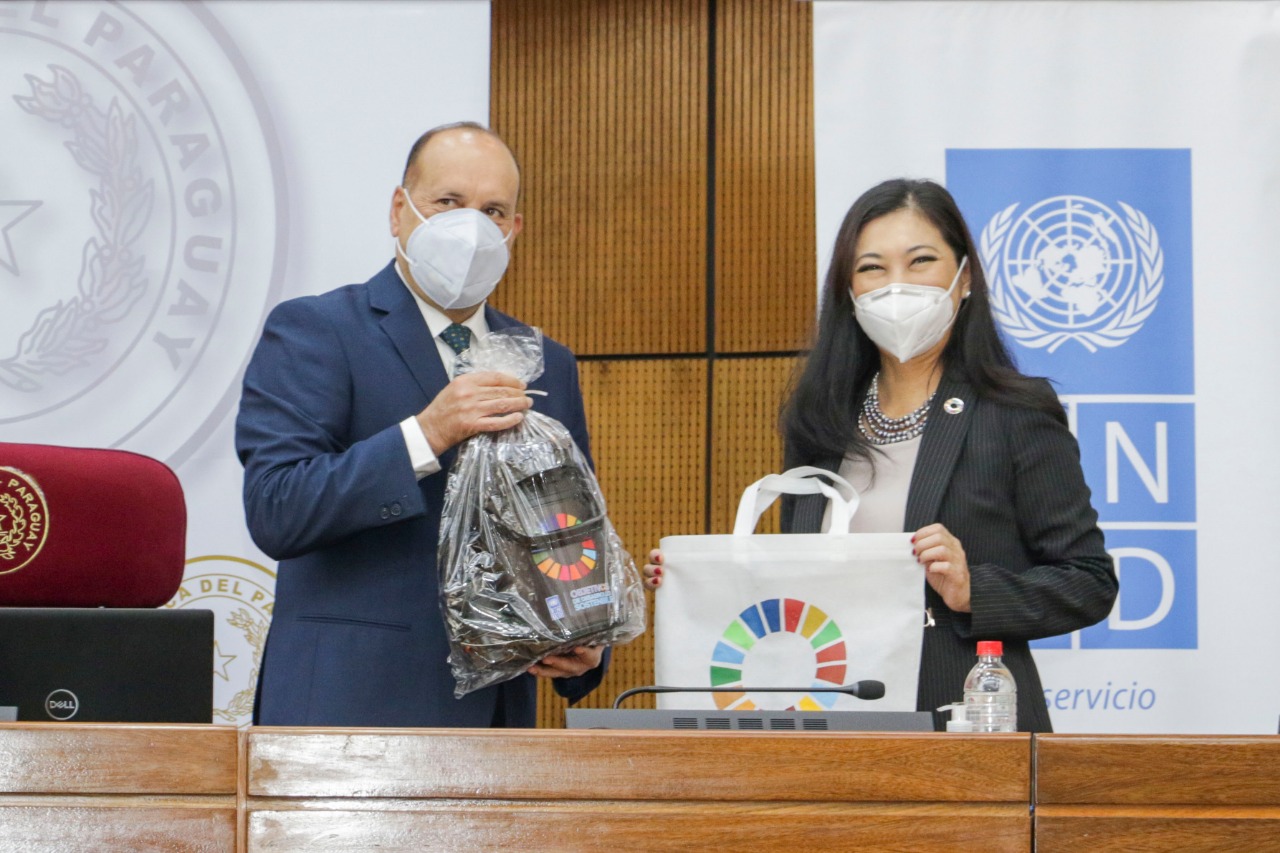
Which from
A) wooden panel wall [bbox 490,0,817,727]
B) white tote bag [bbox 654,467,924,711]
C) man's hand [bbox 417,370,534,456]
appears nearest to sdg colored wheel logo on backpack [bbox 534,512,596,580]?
man's hand [bbox 417,370,534,456]

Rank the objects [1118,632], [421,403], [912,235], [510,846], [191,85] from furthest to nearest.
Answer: [191,85] < [1118,632] < [912,235] < [421,403] < [510,846]

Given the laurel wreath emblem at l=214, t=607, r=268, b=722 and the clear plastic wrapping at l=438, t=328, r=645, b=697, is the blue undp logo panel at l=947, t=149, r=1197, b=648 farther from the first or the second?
the laurel wreath emblem at l=214, t=607, r=268, b=722

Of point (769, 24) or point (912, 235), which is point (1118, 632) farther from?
point (769, 24)

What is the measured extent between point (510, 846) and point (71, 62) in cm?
262

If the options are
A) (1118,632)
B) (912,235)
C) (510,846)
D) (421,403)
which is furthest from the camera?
(1118,632)

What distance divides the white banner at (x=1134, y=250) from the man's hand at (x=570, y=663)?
1.45 m

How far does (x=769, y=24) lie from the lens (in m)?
3.32

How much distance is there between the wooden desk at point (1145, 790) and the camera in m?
1.19

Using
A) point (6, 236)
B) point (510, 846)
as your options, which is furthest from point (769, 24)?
point (510, 846)

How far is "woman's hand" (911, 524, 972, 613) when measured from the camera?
1936mm

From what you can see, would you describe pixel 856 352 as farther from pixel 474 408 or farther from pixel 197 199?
pixel 197 199

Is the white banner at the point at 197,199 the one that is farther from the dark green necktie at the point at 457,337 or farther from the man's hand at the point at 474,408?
the man's hand at the point at 474,408

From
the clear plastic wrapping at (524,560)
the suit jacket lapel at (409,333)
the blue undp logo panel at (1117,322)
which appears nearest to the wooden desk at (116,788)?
the clear plastic wrapping at (524,560)

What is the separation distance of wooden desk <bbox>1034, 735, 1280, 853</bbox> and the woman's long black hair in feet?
3.43
